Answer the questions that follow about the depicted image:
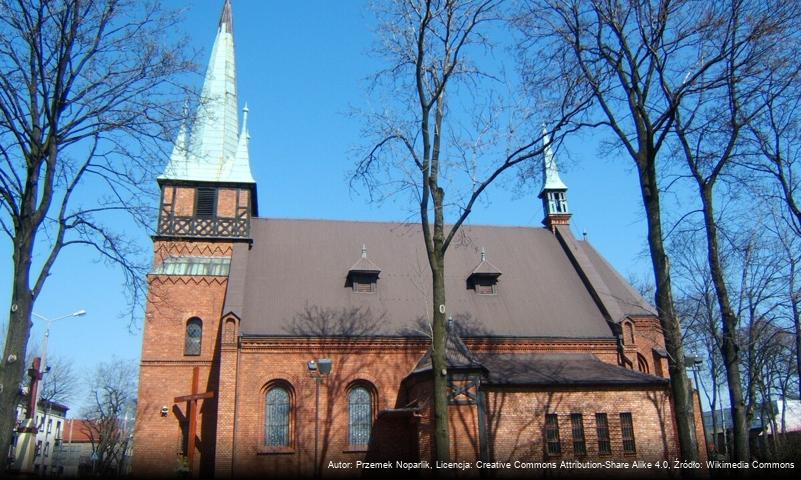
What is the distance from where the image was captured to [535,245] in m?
28.5

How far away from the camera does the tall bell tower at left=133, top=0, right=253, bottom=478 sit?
69.0 feet

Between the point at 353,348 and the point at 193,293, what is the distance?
6369 millimetres

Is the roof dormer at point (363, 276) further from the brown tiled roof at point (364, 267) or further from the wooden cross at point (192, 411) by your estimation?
the wooden cross at point (192, 411)

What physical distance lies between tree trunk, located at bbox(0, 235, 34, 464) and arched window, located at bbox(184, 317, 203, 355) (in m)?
12.5

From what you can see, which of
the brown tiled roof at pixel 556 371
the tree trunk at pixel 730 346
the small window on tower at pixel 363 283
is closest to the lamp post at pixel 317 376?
the small window on tower at pixel 363 283

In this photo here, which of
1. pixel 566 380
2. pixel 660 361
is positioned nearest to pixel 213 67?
pixel 566 380

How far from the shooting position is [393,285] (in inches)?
960

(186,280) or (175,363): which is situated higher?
(186,280)

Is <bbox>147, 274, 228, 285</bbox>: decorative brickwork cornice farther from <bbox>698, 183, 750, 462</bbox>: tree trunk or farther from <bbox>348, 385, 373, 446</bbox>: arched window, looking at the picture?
<bbox>698, 183, 750, 462</bbox>: tree trunk

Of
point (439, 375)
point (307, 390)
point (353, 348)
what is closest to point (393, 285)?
point (353, 348)

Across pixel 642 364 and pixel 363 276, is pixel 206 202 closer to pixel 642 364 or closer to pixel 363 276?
pixel 363 276

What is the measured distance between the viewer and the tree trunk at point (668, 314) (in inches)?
422

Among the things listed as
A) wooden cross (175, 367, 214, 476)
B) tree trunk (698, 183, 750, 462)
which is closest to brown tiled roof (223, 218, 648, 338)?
wooden cross (175, 367, 214, 476)

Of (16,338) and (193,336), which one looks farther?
(193,336)
